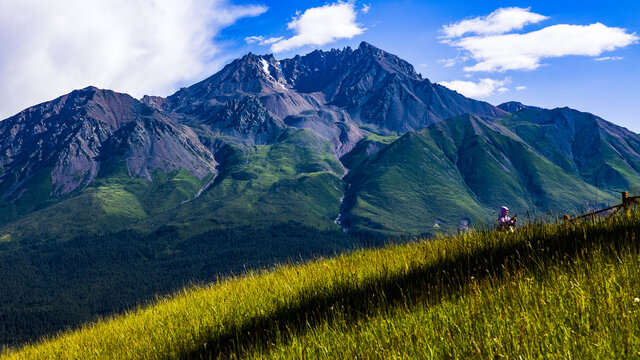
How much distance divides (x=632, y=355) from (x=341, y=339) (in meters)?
2.15

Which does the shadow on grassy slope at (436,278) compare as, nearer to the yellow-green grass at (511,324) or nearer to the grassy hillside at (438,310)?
the grassy hillside at (438,310)

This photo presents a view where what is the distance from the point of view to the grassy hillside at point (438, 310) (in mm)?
2697

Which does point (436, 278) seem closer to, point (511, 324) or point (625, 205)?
point (511, 324)

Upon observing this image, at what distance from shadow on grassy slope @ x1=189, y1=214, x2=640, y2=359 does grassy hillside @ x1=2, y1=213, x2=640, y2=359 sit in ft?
0.07

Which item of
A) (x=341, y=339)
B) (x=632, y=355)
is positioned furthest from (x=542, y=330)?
(x=341, y=339)

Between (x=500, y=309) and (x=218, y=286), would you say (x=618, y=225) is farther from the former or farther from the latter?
(x=218, y=286)

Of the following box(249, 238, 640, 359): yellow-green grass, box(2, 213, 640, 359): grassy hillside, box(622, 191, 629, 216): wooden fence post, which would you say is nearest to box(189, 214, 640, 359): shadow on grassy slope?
box(2, 213, 640, 359): grassy hillside

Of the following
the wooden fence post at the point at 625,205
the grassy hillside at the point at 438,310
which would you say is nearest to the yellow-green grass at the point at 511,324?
the grassy hillside at the point at 438,310

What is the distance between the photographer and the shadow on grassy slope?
434 cm

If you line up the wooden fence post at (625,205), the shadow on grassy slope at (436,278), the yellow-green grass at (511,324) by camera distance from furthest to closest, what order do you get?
the wooden fence post at (625,205) → the shadow on grassy slope at (436,278) → the yellow-green grass at (511,324)

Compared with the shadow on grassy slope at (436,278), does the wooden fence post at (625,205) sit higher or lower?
higher

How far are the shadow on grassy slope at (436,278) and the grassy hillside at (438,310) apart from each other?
2 centimetres

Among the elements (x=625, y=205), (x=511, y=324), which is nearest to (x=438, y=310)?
(x=511, y=324)

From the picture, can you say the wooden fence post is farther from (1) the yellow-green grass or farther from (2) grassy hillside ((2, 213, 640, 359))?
(1) the yellow-green grass
